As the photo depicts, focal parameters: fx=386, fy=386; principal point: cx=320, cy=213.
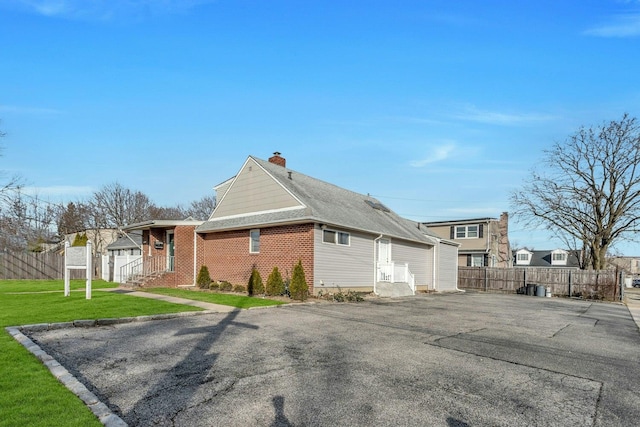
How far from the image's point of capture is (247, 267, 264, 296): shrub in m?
16.8

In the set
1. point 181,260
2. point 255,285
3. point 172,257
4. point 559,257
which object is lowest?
point 559,257

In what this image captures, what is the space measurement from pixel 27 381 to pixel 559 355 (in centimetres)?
853

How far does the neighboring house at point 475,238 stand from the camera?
117ft

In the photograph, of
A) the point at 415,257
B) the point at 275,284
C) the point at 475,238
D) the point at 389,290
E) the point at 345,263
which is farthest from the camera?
the point at 475,238

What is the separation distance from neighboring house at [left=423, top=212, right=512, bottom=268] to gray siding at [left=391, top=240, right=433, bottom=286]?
10863mm

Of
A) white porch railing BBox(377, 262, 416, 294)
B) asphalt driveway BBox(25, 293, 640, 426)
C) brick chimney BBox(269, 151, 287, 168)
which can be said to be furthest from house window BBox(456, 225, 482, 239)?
asphalt driveway BBox(25, 293, 640, 426)

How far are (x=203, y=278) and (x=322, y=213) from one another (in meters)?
7.65

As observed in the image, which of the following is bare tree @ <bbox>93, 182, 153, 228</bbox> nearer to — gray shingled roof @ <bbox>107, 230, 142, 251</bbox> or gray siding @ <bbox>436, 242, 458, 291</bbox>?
gray shingled roof @ <bbox>107, 230, 142, 251</bbox>

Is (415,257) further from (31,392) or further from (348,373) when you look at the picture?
(31,392)

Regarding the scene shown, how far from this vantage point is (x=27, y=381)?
4688 mm

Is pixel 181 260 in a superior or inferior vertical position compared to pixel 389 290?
superior

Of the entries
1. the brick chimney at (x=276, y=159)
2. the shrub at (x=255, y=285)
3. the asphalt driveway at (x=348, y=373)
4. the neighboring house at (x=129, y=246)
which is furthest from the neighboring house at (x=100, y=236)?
the asphalt driveway at (x=348, y=373)

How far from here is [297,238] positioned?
16609 mm

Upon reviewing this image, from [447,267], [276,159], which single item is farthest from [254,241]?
[447,267]
